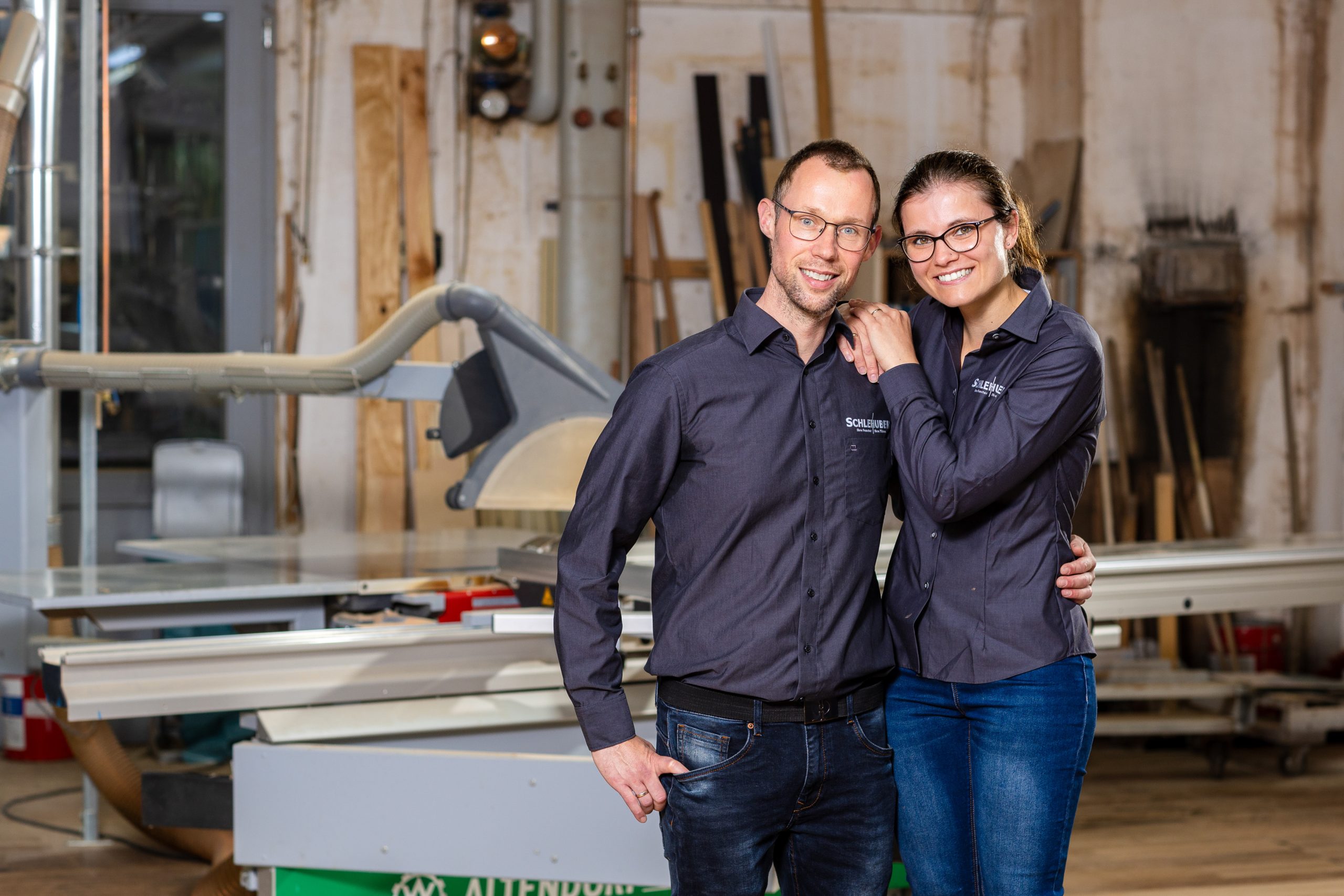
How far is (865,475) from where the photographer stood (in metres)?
1.51

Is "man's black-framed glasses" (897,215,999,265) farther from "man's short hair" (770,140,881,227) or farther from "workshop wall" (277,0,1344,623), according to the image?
"workshop wall" (277,0,1344,623)

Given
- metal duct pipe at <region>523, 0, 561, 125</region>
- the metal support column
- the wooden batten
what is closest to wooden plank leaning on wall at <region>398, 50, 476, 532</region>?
metal duct pipe at <region>523, 0, 561, 125</region>

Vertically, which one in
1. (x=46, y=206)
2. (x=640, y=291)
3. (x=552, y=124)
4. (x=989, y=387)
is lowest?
(x=989, y=387)

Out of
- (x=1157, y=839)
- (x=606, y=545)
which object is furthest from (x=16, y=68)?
(x=1157, y=839)

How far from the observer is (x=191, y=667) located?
225 cm

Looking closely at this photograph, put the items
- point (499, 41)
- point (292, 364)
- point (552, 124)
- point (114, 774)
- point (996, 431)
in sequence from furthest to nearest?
point (552, 124) → point (499, 41) → point (114, 774) → point (292, 364) → point (996, 431)

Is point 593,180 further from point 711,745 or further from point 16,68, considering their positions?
point 711,745

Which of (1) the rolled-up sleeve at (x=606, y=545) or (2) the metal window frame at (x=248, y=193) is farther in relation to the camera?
(2) the metal window frame at (x=248, y=193)

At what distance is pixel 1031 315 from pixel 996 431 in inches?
6.6

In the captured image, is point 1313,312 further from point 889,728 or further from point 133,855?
point 133,855

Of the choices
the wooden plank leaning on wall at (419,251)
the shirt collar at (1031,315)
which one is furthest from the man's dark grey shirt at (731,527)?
the wooden plank leaning on wall at (419,251)

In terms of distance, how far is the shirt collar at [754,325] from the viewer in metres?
1.49

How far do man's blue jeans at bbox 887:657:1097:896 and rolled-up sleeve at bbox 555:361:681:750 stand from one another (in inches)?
13.6

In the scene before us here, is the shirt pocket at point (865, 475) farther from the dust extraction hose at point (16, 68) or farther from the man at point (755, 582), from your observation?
the dust extraction hose at point (16, 68)
